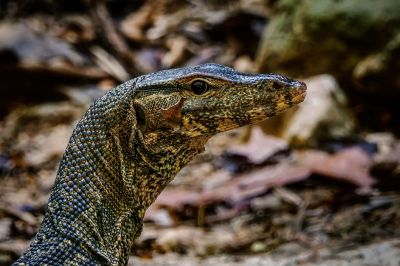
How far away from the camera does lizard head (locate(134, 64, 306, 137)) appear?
298 cm

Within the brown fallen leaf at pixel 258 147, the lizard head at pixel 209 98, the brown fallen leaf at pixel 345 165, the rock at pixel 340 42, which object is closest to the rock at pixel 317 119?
the brown fallen leaf at pixel 258 147

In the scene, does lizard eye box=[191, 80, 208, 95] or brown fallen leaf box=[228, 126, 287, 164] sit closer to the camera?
lizard eye box=[191, 80, 208, 95]

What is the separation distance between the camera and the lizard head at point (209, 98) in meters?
2.98

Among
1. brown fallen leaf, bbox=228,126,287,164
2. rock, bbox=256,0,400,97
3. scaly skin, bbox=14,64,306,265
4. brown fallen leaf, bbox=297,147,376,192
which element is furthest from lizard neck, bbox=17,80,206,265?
rock, bbox=256,0,400,97

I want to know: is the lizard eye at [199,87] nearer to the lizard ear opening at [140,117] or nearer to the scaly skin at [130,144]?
the scaly skin at [130,144]

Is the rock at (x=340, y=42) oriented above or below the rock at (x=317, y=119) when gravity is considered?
above

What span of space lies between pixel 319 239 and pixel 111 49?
5304 mm

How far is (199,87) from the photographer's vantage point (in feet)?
9.93

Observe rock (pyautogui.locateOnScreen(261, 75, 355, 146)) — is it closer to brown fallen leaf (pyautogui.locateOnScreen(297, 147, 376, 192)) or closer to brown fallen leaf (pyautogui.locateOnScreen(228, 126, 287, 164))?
brown fallen leaf (pyautogui.locateOnScreen(228, 126, 287, 164))

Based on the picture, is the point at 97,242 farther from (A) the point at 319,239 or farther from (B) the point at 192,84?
(A) the point at 319,239

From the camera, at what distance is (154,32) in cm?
1027

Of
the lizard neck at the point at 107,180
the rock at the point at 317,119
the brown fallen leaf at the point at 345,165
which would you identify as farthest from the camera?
the rock at the point at 317,119

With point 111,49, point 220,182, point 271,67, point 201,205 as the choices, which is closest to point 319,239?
point 201,205

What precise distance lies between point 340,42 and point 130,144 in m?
4.98
